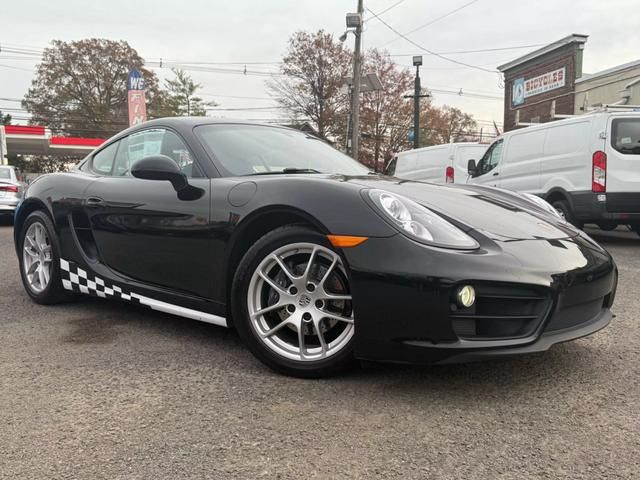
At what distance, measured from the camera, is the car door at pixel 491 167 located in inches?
378

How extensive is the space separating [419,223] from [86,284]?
2305 mm

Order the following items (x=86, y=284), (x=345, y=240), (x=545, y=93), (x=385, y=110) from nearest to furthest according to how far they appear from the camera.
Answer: (x=345, y=240), (x=86, y=284), (x=545, y=93), (x=385, y=110)

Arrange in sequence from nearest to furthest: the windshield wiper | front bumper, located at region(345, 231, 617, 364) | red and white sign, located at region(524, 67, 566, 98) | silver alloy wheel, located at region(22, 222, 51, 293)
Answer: front bumper, located at region(345, 231, 617, 364), the windshield wiper, silver alloy wheel, located at region(22, 222, 51, 293), red and white sign, located at region(524, 67, 566, 98)

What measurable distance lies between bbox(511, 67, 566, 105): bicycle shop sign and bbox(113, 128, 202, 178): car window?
21.1 metres

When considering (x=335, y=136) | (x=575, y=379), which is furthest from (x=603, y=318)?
(x=335, y=136)

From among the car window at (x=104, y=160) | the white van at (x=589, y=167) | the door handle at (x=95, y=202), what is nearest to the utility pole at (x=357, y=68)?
the white van at (x=589, y=167)

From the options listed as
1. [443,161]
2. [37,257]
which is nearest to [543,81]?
[443,161]

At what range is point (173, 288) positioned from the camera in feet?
9.53

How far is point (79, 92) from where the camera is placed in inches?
1665

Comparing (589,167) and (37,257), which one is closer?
(37,257)

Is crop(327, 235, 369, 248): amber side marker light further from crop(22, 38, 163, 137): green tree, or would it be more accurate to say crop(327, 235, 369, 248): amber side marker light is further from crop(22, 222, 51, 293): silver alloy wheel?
crop(22, 38, 163, 137): green tree

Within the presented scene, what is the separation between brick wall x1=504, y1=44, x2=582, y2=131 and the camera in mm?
20531

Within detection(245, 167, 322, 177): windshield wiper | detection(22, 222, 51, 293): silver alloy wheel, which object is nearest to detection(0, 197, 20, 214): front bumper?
detection(22, 222, 51, 293): silver alloy wheel

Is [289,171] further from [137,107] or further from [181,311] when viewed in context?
[137,107]
